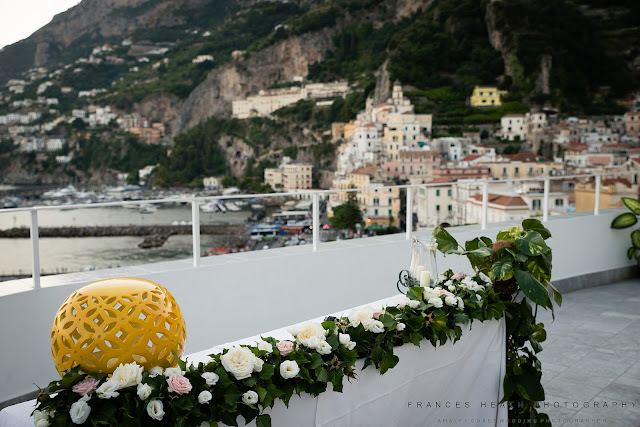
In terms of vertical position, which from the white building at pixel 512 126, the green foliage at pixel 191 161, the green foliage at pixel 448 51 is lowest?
the green foliage at pixel 191 161

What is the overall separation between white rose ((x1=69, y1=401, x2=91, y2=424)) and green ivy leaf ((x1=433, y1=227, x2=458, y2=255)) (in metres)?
1.25

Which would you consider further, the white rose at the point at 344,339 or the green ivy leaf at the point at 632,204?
the green ivy leaf at the point at 632,204

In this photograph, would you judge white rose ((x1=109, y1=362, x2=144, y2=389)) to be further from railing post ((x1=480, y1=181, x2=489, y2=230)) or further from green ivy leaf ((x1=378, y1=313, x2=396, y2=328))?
railing post ((x1=480, y1=181, x2=489, y2=230))

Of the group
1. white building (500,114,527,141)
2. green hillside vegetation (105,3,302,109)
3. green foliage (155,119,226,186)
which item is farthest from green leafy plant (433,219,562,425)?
green hillside vegetation (105,3,302,109)

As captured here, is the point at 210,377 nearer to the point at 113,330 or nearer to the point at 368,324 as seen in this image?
the point at 113,330

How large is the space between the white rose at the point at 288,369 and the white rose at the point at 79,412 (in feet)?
1.30

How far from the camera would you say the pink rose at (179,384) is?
1.05m

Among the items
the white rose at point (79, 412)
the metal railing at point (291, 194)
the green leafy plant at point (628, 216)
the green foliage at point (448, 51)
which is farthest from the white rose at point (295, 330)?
the green foliage at point (448, 51)

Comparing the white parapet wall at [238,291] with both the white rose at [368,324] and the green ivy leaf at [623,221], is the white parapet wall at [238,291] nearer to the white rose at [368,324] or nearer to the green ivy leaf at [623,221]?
the green ivy leaf at [623,221]

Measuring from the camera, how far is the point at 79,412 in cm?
98

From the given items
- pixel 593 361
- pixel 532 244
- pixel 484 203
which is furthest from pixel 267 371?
pixel 484 203

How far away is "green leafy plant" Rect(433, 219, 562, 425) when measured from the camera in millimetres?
1804

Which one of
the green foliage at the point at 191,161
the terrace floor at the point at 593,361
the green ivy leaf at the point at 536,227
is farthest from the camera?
the green foliage at the point at 191,161

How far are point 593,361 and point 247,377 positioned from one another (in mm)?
2507
